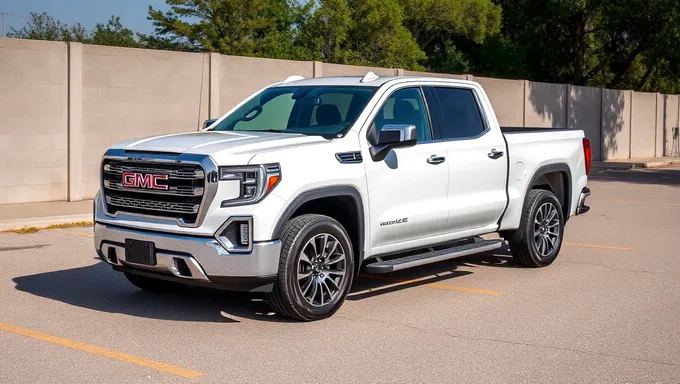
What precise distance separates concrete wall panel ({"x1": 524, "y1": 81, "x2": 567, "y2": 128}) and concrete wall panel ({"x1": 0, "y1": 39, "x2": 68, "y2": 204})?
16.8m

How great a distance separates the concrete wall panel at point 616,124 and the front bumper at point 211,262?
95.3 feet

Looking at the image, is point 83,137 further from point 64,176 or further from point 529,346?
point 529,346

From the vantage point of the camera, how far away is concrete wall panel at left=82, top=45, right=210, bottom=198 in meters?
15.8

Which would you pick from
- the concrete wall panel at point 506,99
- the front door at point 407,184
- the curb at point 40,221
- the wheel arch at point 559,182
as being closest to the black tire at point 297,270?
the front door at point 407,184

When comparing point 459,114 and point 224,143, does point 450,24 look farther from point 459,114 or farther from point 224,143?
point 224,143

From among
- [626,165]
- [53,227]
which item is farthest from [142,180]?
[626,165]

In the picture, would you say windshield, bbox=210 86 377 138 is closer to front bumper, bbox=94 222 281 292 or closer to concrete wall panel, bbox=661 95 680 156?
front bumper, bbox=94 222 281 292

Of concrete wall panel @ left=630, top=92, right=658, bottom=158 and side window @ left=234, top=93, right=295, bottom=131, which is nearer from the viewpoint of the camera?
side window @ left=234, top=93, right=295, bottom=131

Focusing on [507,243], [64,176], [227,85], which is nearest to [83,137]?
[64,176]

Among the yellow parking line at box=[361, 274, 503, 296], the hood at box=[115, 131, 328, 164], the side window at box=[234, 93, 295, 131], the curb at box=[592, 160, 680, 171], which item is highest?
the side window at box=[234, 93, 295, 131]

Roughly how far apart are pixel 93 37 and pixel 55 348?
49.4 m

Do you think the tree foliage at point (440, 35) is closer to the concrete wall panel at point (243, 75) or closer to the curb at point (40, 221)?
the concrete wall panel at point (243, 75)

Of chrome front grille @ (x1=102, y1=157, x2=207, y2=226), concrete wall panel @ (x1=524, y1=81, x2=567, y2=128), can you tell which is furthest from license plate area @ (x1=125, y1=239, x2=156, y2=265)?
concrete wall panel @ (x1=524, y1=81, x2=567, y2=128)

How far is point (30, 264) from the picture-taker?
9.81 m
